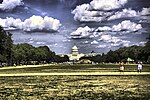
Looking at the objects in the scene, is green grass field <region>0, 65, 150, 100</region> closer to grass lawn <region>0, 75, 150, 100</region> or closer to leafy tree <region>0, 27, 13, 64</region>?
grass lawn <region>0, 75, 150, 100</region>

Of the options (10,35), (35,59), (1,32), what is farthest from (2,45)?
(35,59)

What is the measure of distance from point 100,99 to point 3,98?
5689mm

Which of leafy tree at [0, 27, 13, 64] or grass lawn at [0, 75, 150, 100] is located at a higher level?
leafy tree at [0, 27, 13, 64]

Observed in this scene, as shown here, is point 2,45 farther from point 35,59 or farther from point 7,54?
point 35,59

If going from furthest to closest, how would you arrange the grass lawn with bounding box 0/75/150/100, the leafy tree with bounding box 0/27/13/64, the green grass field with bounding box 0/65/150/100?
the leafy tree with bounding box 0/27/13/64, the green grass field with bounding box 0/65/150/100, the grass lawn with bounding box 0/75/150/100

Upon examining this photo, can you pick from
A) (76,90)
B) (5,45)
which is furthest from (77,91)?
(5,45)

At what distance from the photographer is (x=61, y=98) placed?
22219 mm

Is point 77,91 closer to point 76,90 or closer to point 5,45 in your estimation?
point 76,90

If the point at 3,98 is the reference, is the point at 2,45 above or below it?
above

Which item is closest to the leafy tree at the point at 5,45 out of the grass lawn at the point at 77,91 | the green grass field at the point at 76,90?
the green grass field at the point at 76,90

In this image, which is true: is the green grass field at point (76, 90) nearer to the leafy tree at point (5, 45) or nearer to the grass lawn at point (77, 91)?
the grass lawn at point (77, 91)

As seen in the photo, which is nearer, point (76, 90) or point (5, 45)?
point (76, 90)

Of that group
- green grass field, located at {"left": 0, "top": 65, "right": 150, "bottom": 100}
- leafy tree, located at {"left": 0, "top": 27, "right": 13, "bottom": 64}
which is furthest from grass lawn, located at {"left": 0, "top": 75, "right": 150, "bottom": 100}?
leafy tree, located at {"left": 0, "top": 27, "right": 13, "bottom": 64}

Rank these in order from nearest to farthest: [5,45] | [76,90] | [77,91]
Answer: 1. [77,91]
2. [76,90]
3. [5,45]
